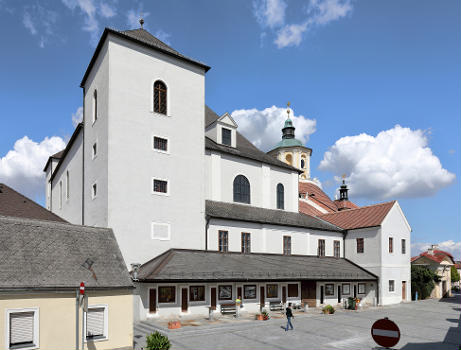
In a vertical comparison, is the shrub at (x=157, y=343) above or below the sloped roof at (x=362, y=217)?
below

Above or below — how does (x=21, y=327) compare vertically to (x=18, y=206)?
below

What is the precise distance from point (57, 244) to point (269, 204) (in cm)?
2350

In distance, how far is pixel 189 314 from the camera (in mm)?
25250

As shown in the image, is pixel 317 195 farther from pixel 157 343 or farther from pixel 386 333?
pixel 386 333

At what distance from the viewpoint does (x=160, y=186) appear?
28.1m

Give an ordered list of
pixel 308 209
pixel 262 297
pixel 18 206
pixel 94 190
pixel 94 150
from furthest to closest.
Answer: pixel 308 209
pixel 262 297
pixel 94 150
pixel 94 190
pixel 18 206

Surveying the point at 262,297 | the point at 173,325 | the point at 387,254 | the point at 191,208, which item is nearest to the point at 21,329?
the point at 173,325

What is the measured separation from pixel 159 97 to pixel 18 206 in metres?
12.3

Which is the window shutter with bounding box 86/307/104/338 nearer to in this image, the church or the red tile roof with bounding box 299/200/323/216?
the church

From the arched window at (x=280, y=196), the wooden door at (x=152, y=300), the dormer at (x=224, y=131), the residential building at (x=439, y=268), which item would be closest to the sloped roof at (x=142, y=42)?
the dormer at (x=224, y=131)

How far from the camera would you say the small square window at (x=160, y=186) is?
27906 mm

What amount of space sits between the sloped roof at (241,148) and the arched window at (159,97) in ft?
18.2

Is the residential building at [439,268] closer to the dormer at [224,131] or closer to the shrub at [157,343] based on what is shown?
the dormer at [224,131]

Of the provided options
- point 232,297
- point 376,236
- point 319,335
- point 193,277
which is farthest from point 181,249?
point 376,236
